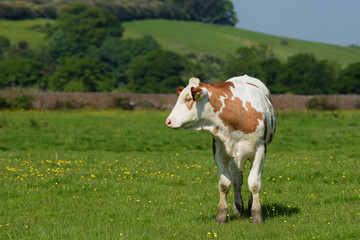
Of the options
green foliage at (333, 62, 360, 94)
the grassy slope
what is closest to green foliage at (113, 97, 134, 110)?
green foliage at (333, 62, 360, 94)

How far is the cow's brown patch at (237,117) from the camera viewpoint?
8469mm

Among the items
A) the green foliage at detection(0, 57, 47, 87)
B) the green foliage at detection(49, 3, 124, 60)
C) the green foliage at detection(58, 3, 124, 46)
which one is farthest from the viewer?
the green foliage at detection(58, 3, 124, 46)

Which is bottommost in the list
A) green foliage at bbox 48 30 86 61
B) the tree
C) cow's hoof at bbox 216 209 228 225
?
green foliage at bbox 48 30 86 61

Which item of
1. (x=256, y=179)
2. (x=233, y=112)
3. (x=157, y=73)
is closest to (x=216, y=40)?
(x=157, y=73)

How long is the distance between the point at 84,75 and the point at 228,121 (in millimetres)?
90763

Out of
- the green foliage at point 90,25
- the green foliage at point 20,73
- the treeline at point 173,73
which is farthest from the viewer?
the green foliage at point 90,25

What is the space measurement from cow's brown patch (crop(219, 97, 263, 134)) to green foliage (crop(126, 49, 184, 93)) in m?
89.0

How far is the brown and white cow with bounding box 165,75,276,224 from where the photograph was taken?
827 cm

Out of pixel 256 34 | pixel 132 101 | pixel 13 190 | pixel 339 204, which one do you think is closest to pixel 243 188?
pixel 339 204

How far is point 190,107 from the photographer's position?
8258mm

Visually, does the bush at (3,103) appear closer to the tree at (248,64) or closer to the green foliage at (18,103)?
the green foliage at (18,103)

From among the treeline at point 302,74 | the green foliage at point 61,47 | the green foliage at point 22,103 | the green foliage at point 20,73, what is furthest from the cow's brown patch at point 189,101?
the green foliage at point 61,47

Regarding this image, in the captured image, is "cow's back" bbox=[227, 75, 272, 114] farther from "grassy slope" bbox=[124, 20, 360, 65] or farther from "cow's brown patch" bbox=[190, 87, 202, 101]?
"grassy slope" bbox=[124, 20, 360, 65]

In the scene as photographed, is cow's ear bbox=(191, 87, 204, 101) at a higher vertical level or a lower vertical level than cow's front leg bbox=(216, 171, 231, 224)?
higher
